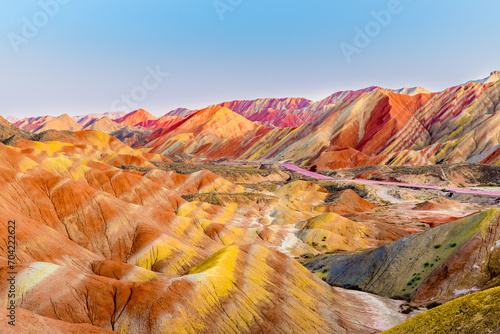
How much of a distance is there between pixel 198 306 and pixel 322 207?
8417 cm

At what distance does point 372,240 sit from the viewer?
7031cm

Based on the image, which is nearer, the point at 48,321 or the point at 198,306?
the point at 48,321

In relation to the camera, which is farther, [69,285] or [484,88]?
[484,88]

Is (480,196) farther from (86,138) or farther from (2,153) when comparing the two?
(86,138)

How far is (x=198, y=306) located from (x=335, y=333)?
43.6 feet

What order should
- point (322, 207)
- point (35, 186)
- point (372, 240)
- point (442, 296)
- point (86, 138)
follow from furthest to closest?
1. point (86, 138)
2. point (322, 207)
3. point (372, 240)
4. point (35, 186)
5. point (442, 296)

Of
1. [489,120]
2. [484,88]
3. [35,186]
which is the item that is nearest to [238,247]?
[35,186]

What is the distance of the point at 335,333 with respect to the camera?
2867 cm

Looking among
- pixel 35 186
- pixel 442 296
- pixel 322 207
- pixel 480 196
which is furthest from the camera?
pixel 322 207

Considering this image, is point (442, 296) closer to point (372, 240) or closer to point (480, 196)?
point (372, 240)

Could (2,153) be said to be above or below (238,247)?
above

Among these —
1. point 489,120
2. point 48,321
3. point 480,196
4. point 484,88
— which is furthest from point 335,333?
point 484,88

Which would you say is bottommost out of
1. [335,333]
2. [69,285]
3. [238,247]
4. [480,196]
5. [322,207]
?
[480,196]

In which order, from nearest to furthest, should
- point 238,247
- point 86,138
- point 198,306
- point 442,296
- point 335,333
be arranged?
1. point 198,306
2. point 335,333
3. point 442,296
4. point 238,247
5. point 86,138
